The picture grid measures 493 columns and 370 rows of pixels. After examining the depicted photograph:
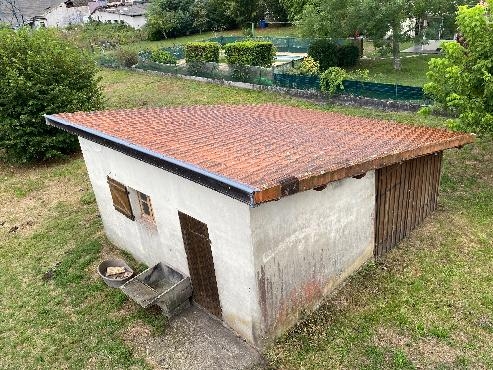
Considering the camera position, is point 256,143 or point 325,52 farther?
point 325,52

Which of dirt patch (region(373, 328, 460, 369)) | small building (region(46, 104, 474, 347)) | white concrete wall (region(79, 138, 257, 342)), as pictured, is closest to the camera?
small building (region(46, 104, 474, 347))

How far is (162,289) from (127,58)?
25.8 meters

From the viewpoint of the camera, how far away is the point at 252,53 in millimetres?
24094

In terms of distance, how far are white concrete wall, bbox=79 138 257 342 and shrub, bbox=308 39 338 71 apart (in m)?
19.1

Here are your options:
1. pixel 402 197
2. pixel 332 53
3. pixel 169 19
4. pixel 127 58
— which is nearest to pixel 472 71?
pixel 402 197

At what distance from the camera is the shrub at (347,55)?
1001 inches

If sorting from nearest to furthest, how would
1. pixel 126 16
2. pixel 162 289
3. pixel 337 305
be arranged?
pixel 337 305 < pixel 162 289 < pixel 126 16

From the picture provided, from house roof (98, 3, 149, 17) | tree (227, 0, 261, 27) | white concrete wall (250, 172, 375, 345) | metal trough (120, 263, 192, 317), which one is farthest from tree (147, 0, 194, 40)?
white concrete wall (250, 172, 375, 345)

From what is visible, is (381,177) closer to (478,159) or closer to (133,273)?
(133,273)

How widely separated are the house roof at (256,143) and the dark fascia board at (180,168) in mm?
13

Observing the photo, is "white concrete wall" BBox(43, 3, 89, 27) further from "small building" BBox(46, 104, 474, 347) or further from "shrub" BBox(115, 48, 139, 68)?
"small building" BBox(46, 104, 474, 347)

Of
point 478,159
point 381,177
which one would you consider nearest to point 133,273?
point 381,177

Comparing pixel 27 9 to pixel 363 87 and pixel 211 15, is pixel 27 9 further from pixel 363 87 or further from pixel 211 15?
pixel 363 87

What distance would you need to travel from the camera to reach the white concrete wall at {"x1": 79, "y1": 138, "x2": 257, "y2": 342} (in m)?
6.39
